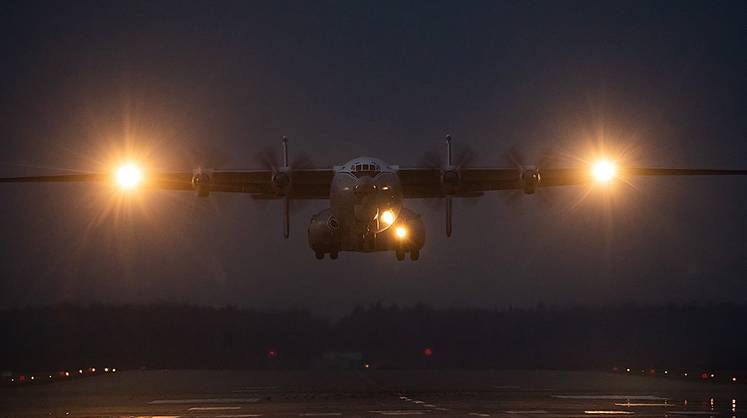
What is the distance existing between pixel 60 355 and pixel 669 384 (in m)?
52.6

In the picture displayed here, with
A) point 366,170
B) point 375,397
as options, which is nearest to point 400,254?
point 375,397

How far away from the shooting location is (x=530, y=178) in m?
46.1

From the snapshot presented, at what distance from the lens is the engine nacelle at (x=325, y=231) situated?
45.9 m

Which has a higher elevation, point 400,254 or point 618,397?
point 400,254

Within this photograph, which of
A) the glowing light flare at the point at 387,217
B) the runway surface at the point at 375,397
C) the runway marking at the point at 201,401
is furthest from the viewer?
the runway marking at the point at 201,401

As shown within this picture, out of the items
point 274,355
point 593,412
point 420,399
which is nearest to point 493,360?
point 274,355

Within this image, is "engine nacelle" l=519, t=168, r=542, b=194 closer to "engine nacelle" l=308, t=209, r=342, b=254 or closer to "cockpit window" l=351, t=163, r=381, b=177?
"cockpit window" l=351, t=163, r=381, b=177

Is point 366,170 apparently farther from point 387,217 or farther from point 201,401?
point 201,401

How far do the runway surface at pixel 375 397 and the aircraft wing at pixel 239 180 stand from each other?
1020 centimetres

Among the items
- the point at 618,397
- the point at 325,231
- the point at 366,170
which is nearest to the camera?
the point at 366,170

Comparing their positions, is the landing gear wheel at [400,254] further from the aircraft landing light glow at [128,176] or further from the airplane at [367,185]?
the aircraft landing light glow at [128,176]

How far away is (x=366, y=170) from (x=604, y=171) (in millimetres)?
9869

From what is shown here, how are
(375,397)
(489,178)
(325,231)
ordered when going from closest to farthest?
(375,397), (325,231), (489,178)

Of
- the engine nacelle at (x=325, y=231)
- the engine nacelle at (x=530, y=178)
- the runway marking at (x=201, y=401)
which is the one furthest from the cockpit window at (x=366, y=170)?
the runway marking at (x=201, y=401)
